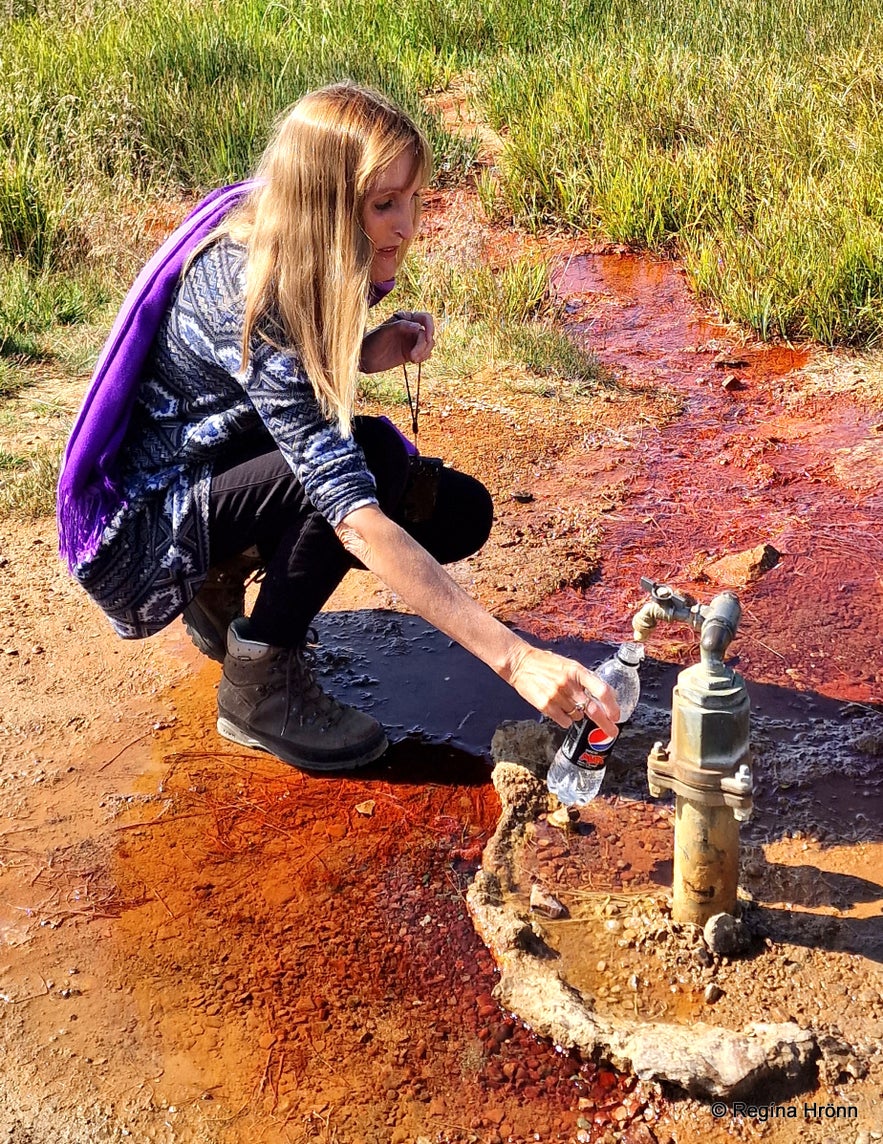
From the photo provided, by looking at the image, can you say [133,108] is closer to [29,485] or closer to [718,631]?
[29,485]

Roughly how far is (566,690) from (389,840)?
788 millimetres

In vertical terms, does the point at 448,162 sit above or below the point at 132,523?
below

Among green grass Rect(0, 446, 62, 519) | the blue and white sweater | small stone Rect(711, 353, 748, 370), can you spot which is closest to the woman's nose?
the blue and white sweater

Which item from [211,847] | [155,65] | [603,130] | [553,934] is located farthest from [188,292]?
[155,65]

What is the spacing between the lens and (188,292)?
2350mm

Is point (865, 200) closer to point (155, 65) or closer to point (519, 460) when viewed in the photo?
point (519, 460)

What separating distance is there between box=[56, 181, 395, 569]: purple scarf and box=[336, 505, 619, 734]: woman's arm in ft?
1.82

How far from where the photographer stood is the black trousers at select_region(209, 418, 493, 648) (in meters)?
2.51

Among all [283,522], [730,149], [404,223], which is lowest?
[730,149]

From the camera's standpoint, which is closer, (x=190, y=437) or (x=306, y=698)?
(x=190, y=437)

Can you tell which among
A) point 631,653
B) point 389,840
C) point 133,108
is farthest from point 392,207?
point 133,108

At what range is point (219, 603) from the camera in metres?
2.88

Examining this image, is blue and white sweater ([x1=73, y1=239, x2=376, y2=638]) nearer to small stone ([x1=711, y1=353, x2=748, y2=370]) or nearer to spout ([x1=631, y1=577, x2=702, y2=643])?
spout ([x1=631, y1=577, x2=702, y2=643])

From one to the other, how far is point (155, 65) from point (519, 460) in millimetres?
4189
